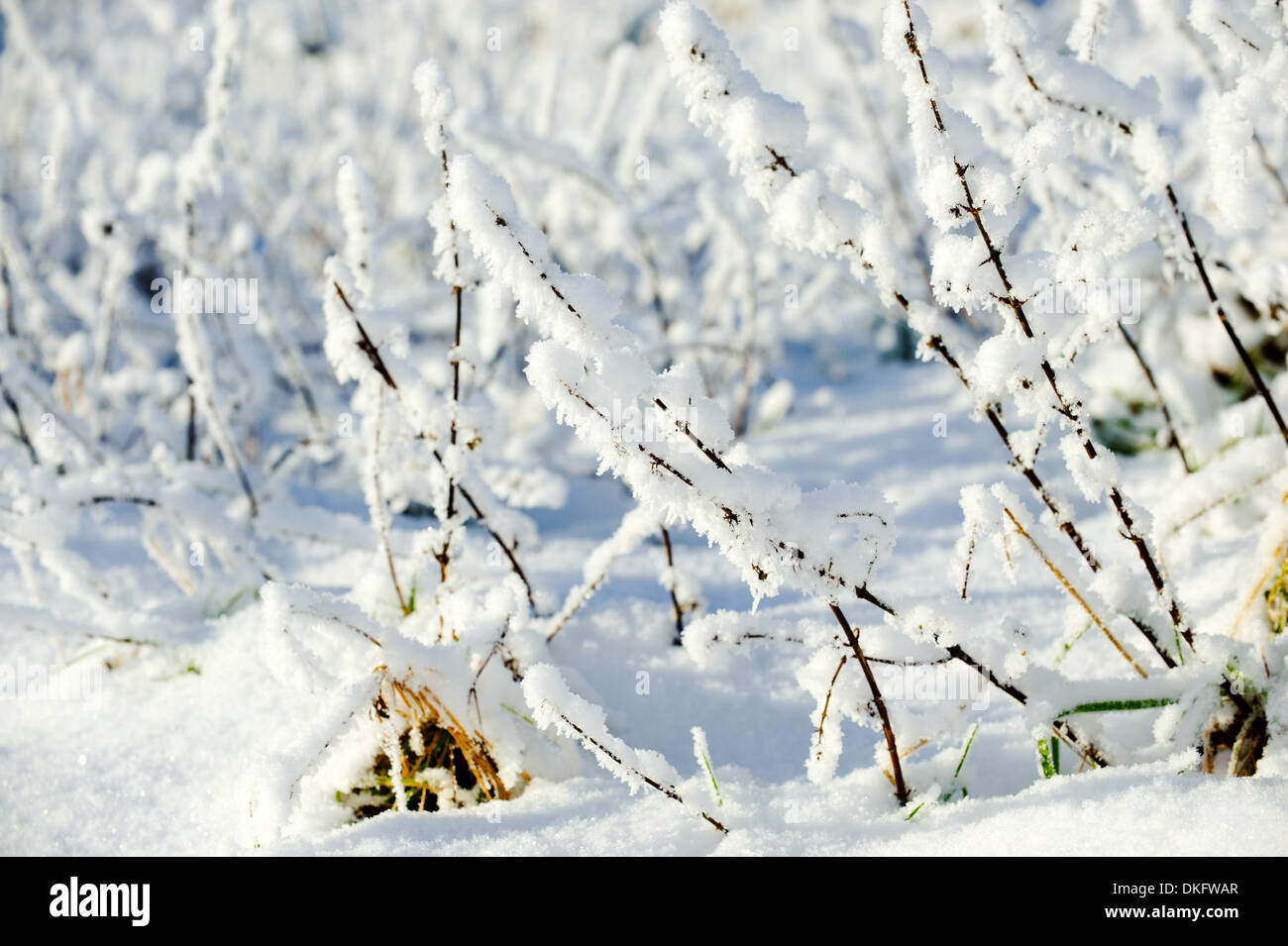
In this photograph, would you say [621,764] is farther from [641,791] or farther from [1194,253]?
[1194,253]

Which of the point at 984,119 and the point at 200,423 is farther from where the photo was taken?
the point at 200,423

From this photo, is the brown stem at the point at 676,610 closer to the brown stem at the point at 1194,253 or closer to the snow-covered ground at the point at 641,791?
the snow-covered ground at the point at 641,791

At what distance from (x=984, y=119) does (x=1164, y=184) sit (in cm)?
55

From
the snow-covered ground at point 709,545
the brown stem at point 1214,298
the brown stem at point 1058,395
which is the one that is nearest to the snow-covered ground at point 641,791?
the snow-covered ground at point 709,545

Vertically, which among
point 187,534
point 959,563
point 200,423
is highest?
point 200,423

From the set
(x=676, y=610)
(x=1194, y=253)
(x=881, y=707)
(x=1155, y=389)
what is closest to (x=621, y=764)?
(x=881, y=707)

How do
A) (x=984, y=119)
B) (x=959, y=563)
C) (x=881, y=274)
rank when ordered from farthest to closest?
(x=984, y=119) → (x=959, y=563) → (x=881, y=274)

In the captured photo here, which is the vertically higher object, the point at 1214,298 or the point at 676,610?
the point at 1214,298

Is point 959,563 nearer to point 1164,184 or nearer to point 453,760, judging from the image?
point 1164,184

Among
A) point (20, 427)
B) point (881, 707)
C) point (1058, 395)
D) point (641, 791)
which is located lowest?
point (641, 791)

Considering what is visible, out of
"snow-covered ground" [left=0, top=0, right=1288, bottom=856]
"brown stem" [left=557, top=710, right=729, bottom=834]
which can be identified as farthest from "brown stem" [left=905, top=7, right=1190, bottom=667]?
"brown stem" [left=557, top=710, right=729, bottom=834]

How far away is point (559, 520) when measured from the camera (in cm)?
225

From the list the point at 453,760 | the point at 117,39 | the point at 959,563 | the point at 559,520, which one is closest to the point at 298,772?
the point at 453,760

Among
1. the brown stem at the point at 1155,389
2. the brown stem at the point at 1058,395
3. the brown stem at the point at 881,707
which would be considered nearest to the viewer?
the brown stem at the point at 1058,395
